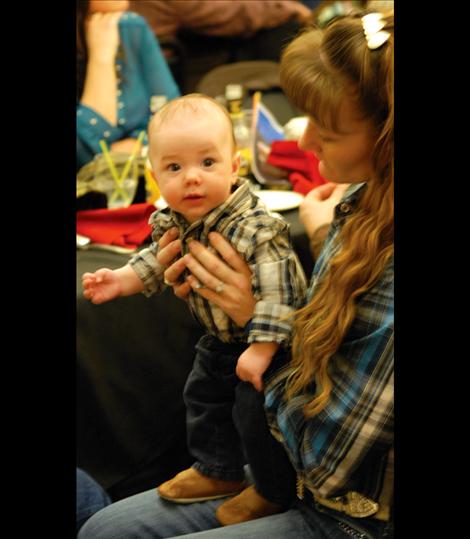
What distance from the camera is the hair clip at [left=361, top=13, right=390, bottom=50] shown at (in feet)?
2.17

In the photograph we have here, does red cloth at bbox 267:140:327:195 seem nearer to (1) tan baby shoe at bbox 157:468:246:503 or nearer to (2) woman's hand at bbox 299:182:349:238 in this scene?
(2) woman's hand at bbox 299:182:349:238

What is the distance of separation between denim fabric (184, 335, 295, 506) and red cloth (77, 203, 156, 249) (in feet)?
0.53

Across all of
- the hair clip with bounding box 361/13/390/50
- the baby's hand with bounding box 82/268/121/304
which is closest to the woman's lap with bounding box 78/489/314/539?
the baby's hand with bounding box 82/268/121/304

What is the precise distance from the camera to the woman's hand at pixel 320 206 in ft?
3.25

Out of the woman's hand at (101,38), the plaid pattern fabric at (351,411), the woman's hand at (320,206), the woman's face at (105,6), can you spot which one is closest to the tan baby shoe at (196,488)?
the plaid pattern fabric at (351,411)

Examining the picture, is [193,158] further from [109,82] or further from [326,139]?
[109,82]

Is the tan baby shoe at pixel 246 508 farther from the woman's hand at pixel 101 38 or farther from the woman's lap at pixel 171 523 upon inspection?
the woman's hand at pixel 101 38

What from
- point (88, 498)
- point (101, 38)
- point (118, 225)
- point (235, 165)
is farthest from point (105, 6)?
point (88, 498)

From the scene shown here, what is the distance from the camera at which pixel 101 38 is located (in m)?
1.43
